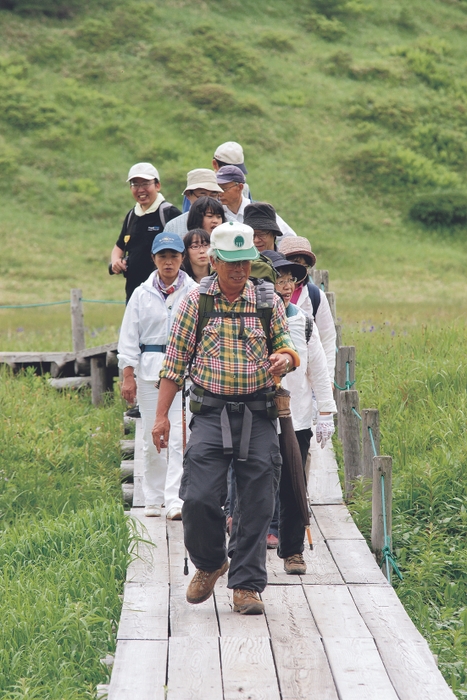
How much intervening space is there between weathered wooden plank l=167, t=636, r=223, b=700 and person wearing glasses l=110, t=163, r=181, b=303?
413 cm

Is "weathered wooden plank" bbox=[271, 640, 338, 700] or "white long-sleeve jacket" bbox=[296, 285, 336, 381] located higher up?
"white long-sleeve jacket" bbox=[296, 285, 336, 381]

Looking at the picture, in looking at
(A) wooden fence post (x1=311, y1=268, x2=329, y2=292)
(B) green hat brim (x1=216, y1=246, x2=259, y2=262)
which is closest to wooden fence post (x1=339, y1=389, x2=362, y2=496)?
(B) green hat brim (x1=216, y1=246, x2=259, y2=262)

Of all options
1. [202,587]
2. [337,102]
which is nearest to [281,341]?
[202,587]

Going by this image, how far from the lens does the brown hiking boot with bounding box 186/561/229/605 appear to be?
16.5 feet

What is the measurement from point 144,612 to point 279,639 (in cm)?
73

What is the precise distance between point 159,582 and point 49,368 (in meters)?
7.43

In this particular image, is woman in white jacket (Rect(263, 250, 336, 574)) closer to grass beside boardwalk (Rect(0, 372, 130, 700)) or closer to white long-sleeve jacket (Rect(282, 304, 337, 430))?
white long-sleeve jacket (Rect(282, 304, 337, 430))

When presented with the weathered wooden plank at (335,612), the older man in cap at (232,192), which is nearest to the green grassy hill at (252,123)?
the older man in cap at (232,192)

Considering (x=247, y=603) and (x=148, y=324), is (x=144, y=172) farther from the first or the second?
(x=247, y=603)

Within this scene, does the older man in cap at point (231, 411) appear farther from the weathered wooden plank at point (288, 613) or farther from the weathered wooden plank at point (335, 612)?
the weathered wooden plank at point (335, 612)

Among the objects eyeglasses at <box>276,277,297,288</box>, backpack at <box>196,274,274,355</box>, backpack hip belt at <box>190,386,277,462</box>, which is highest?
eyeglasses at <box>276,277,297,288</box>

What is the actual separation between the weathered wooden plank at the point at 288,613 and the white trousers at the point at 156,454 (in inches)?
63.2

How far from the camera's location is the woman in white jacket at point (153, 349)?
6.79 meters

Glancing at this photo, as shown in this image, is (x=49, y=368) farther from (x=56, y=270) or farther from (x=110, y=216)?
(x=110, y=216)
